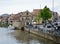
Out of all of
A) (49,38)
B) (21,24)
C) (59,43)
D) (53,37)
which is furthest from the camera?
(21,24)

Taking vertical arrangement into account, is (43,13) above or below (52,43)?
above

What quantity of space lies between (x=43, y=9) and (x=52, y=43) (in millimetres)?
32435

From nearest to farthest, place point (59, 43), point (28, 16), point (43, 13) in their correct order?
point (59, 43), point (43, 13), point (28, 16)

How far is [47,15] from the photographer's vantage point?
6119cm

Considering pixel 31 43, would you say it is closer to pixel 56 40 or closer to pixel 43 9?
pixel 56 40

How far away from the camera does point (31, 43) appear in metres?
31.8

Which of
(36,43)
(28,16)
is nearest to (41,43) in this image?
(36,43)

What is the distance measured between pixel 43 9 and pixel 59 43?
34.1 m

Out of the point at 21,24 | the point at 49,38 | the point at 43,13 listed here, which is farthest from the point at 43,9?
the point at 49,38

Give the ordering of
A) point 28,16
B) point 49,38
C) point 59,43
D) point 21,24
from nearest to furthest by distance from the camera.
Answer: point 59,43, point 49,38, point 21,24, point 28,16

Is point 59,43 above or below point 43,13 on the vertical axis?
below

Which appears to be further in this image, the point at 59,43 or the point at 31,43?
the point at 31,43

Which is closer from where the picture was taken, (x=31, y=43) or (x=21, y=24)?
(x=31, y=43)

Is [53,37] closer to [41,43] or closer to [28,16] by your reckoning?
[41,43]
